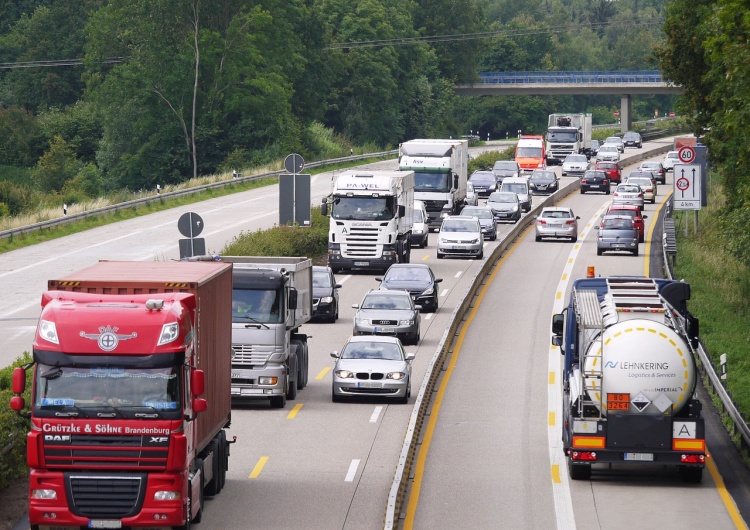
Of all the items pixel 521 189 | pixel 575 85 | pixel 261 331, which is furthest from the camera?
pixel 575 85

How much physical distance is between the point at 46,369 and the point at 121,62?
95.3 m

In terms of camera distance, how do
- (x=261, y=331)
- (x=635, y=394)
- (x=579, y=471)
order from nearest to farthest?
(x=635, y=394), (x=579, y=471), (x=261, y=331)

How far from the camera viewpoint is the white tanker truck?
2116 centimetres

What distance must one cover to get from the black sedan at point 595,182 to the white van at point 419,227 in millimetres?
25336

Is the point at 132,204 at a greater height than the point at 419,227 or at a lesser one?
greater

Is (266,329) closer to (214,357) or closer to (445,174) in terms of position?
(214,357)

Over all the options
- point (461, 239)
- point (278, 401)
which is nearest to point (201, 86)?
point (461, 239)

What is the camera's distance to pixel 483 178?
260 ft

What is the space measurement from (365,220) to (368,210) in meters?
0.38

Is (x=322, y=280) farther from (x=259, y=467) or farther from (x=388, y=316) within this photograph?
(x=259, y=467)

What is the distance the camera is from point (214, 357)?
19.4 metres

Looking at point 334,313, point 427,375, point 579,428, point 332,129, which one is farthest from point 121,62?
point 579,428

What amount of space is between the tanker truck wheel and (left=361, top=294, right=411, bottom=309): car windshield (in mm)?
14169

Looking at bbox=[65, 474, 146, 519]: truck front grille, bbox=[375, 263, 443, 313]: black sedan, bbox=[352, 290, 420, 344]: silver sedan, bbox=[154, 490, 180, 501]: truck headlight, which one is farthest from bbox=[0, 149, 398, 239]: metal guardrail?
bbox=[154, 490, 180, 501]: truck headlight
